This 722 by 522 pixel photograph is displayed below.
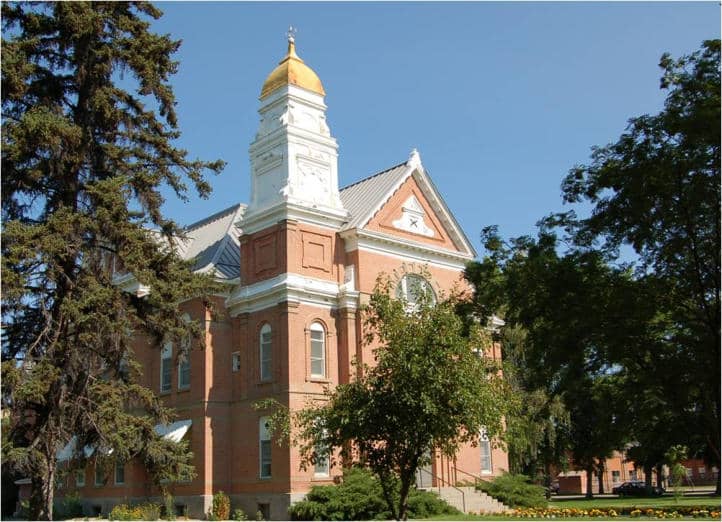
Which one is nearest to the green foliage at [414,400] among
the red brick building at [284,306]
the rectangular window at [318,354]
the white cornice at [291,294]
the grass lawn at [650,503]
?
the red brick building at [284,306]

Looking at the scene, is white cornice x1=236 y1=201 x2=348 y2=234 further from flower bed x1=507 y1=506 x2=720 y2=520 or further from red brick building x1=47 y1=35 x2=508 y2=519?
flower bed x1=507 y1=506 x2=720 y2=520

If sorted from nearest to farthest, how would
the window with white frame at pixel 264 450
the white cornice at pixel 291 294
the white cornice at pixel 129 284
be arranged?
the window with white frame at pixel 264 450
the white cornice at pixel 291 294
the white cornice at pixel 129 284

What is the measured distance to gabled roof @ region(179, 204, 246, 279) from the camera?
38.8 metres

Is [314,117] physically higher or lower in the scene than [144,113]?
higher

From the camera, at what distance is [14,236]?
22.2m

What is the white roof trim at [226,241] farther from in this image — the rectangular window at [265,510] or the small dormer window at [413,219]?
the rectangular window at [265,510]

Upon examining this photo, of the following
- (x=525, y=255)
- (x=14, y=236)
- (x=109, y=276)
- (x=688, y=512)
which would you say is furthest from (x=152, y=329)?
→ (x=688, y=512)

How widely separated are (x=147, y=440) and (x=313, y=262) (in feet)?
42.8

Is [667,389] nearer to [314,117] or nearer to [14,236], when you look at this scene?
[14,236]

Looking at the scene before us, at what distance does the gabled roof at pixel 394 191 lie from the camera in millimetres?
37906

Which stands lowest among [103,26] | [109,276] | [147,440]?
[147,440]

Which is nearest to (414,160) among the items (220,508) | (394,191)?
(394,191)

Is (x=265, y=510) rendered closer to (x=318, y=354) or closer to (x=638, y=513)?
(x=318, y=354)

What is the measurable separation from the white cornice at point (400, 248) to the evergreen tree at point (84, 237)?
35.3 ft
